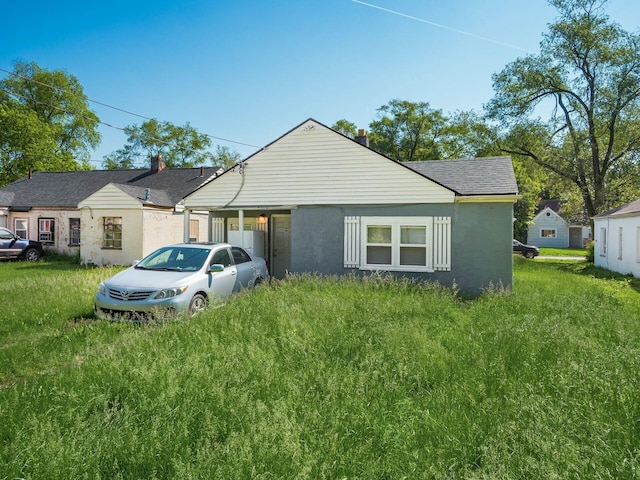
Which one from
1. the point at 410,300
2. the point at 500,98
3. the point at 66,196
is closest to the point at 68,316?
the point at 410,300

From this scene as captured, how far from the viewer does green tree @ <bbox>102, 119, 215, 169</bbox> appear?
48906 mm

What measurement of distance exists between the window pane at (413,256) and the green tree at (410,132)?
29.4 m

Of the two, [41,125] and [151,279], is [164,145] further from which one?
[151,279]

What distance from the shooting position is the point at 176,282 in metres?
8.04

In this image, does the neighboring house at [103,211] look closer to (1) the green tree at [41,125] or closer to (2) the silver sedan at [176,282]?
(2) the silver sedan at [176,282]

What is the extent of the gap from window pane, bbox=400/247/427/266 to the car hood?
623 centimetres

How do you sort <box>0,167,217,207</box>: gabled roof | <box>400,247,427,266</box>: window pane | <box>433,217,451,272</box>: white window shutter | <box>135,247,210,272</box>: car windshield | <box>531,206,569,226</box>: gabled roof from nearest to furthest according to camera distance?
<box>135,247,210,272</box>: car windshield → <box>433,217,451,272</box>: white window shutter → <box>400,247,427,266</box>: window pane → <box>0,167,217,207</box>: gabled roof → <box>531,206,569,226</box>: gabled roof

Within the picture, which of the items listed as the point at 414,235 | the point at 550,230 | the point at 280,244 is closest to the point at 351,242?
the point at 414,235

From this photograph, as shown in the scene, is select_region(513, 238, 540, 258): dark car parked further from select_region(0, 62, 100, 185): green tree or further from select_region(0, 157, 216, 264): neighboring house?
select_region(0, 62, 100, 185): green tree

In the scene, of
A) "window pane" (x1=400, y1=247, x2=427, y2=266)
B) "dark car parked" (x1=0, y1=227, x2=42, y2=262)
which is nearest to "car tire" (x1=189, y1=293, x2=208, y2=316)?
"window pane" (x1=400, y1=247, x2=427, y2=266)

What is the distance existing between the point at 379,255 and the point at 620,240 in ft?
47.0

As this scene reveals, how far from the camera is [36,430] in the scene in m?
3.34

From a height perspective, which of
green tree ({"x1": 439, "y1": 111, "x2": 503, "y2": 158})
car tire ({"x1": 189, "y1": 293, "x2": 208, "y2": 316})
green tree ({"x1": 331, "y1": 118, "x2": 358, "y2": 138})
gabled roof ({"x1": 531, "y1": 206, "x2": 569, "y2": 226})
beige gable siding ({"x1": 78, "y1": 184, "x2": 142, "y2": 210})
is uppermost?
green tree ({"x1": 331, "y1": 118, "x2": 358, "y2": 138})

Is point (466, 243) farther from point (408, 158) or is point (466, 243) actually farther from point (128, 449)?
point (408, 158)
